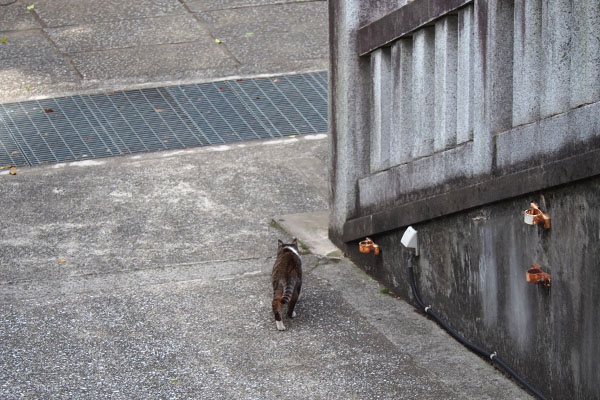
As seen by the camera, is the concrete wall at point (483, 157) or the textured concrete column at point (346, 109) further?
the textured concrete column at point (346, 109)

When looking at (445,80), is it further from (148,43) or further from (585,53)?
(148,43)

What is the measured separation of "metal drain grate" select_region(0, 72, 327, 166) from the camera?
31.3 feet

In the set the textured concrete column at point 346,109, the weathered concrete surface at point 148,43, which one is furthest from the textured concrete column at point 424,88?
the weathered concrete surface at point 148,43

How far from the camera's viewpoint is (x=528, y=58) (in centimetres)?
504

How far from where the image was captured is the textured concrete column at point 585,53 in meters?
4.52

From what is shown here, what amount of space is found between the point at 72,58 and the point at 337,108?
5473mm

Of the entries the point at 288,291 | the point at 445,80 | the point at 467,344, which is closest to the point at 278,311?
the point at 288,291

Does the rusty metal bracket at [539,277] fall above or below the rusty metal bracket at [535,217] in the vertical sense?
below

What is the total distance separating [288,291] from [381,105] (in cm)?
154

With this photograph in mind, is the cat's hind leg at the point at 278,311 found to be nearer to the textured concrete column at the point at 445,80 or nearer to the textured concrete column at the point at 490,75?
the textured concrete column at the point at 445,80

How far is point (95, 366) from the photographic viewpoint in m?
5.69

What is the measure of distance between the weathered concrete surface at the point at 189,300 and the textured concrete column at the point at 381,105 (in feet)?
3.02

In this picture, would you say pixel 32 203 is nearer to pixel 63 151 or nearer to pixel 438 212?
pixel 63 151

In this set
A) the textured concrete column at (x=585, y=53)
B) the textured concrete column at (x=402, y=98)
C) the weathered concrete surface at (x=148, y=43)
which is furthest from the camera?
the weathered concrete surface at (x=148, y=43)
